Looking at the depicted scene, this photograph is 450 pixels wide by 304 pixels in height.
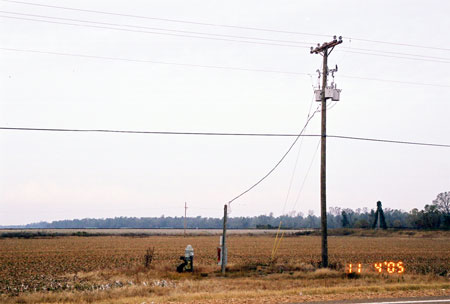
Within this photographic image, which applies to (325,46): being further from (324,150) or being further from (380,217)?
(380,217)

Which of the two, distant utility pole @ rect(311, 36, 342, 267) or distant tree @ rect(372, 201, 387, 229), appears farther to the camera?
distant tree @ rect(372, 201, 387, 229)

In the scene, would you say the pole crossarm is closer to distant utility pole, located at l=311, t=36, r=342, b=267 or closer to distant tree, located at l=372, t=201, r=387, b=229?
distant utility pole, located at l=311, t=36, r=342, b=267

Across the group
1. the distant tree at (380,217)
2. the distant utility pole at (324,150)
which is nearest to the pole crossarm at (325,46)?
the distant utility pole at (324,150)

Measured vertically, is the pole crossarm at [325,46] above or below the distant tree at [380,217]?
above

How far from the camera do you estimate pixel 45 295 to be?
15.8 metres

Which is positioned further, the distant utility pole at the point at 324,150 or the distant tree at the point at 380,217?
the distant tree at the point at 380,217

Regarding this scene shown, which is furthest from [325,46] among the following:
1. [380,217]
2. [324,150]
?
[380,217]

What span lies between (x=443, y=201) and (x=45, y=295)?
155087 millimetres

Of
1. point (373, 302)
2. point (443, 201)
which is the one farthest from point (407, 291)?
point (443, 201)

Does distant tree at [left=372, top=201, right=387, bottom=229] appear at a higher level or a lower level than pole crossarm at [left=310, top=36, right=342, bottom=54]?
lower

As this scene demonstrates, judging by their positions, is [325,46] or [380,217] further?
[380,217]

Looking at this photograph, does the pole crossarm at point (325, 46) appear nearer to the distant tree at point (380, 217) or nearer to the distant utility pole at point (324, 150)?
the distant utility pole at point (324, 150)

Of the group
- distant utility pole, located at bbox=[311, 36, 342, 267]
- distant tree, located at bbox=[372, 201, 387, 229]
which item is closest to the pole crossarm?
distant utility pole, located at bbox=[311, 36, 342, 267]

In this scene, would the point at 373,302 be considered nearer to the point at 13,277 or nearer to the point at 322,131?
the point at 322,131
